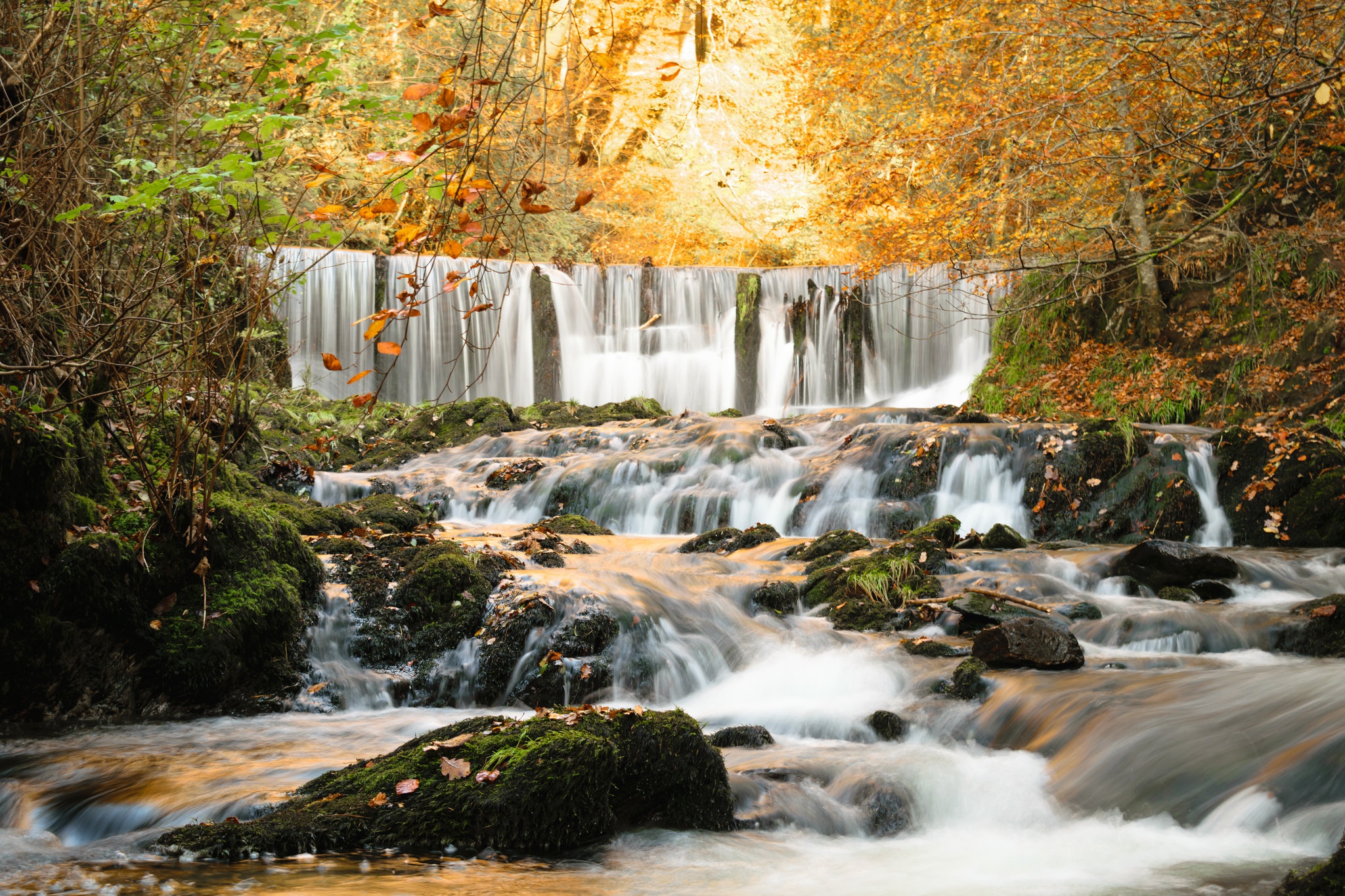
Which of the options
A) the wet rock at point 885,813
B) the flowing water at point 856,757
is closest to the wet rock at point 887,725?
the flowing water at point 856,757

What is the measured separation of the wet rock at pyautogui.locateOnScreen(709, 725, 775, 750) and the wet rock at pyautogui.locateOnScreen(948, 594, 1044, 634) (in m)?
2.06

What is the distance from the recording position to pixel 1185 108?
9.76 metres

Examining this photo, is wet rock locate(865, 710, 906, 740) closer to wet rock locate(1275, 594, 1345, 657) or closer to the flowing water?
the flowing water

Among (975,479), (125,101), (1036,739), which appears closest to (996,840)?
(1036,739)

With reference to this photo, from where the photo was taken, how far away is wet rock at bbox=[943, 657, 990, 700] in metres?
5.60

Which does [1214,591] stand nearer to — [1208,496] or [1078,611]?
[1078,611]

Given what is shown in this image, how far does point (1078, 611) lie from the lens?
7.07 m

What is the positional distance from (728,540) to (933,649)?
3.63 meters

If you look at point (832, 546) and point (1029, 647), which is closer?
point (1029, 647)

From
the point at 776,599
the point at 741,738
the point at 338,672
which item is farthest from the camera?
the point at 776,599

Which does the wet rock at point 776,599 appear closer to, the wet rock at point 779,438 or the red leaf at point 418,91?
the wet rock at point 779,438

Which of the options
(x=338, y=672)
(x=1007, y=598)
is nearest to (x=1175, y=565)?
(x=1007, y=598)

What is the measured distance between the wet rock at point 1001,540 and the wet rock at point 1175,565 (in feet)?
4.06

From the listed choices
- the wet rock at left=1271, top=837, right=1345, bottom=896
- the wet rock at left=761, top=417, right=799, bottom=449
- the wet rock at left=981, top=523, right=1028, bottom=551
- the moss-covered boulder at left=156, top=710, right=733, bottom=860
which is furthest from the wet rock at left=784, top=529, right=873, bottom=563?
the wet rock at left=1271, top=837, right=1345, bottom=896
